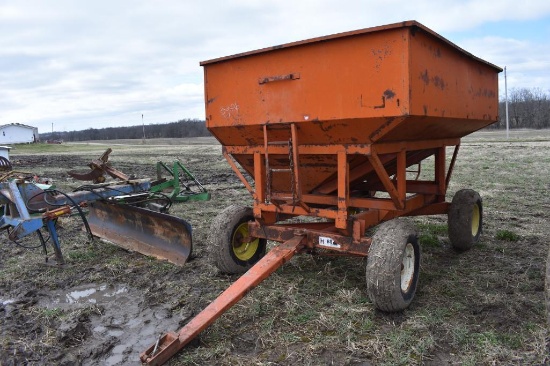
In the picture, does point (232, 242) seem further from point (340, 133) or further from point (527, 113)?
point (527, 113)

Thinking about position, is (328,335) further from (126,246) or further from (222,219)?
(126,246)

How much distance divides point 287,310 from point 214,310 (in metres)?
0.74

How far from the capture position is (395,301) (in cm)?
373

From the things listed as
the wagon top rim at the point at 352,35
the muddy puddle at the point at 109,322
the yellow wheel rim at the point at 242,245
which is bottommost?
the muddy puddle at the point at 109,322

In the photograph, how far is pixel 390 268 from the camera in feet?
12.1

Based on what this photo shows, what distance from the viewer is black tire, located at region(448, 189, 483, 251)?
5426mm

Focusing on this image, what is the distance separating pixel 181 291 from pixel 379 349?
2.12 metres

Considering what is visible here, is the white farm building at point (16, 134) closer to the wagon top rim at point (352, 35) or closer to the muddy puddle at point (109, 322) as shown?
the muddy puddle at point (109, 322)

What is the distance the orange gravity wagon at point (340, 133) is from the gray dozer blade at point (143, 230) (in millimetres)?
767

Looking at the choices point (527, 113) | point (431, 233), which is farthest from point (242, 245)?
point (527, 113)

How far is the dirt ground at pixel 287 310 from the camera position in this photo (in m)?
3.31

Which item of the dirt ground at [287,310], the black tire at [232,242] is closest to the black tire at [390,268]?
the dirt ground at [287,310]

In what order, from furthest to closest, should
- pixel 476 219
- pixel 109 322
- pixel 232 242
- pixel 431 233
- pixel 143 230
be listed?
1. pixel 431 233
2. pixel 143 230
3. pixel 476 219
4. pixel 232 242
5. pixel 109 322

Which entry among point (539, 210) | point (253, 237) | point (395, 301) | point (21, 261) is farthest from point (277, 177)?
point (539, 210)
